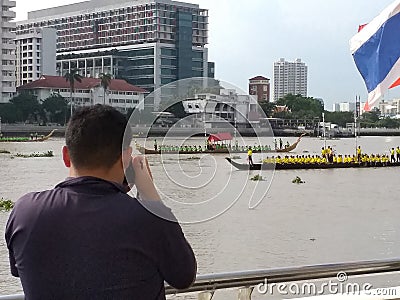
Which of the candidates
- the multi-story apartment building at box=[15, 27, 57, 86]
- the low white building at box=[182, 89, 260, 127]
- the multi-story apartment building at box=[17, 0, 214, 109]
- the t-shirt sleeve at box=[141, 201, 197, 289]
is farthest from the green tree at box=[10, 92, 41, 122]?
A: the t-shirt sleeve at box=[141, 201, 197, 289]

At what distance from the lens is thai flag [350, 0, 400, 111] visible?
2447 millimetres

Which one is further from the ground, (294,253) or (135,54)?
(135,54)

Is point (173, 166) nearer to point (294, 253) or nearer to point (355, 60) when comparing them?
point (355, 60)

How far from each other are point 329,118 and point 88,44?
71.0 ft

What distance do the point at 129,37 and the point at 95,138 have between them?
164ft

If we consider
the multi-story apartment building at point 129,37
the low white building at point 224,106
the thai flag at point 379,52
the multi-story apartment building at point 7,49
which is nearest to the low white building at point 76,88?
the multi-story apartment building at point 7,49

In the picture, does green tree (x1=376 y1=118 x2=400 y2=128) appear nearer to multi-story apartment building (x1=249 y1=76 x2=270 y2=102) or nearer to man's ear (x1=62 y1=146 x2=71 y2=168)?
multi-story apartment building (x1=249 y1=76 x2=270 y2=102)

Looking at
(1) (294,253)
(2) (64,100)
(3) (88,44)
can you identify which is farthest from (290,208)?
(3) (88,44)

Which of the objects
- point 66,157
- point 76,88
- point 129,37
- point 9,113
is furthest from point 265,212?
point 129,37

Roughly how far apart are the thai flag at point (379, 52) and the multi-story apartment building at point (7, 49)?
139 feet

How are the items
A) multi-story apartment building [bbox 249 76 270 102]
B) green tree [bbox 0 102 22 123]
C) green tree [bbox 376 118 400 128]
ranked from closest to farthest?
multi-story apartment building [bbox 249 76 270 102] → green tree [bbox 0 102 22 123] → green tree [bbox 376 118 400 128]

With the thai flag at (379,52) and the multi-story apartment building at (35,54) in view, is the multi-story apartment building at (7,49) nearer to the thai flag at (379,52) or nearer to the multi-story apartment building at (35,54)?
the multi-story apartment building at (35,54)

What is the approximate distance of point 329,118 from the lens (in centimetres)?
5100

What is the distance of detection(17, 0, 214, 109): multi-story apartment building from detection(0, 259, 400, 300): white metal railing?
29.8 metres
